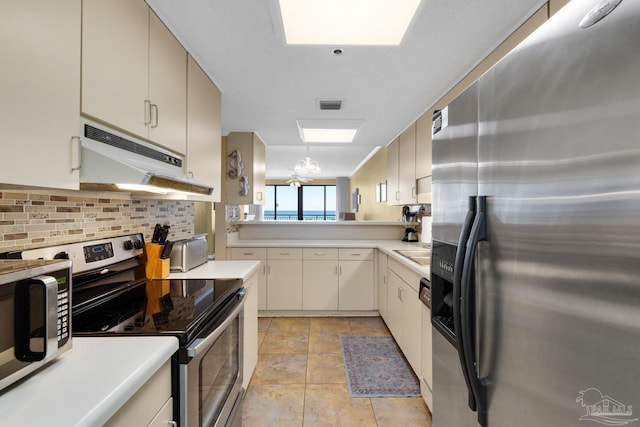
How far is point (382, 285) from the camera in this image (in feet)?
10.6

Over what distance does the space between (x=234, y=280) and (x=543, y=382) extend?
141 cm

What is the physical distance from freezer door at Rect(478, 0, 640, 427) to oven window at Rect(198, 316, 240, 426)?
3.15 feet

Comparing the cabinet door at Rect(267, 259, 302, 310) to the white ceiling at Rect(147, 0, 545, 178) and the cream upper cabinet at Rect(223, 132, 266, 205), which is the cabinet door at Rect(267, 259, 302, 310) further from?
the white ceiling at Rect(147, 0, 545, 178)

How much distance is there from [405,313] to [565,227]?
1.91 metres

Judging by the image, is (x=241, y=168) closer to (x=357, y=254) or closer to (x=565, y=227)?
(x=357, y=254)

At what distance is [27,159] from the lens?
781 millimetres

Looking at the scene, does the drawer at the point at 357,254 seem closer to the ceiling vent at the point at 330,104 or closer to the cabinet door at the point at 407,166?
the cabinet door at the point at 407,166

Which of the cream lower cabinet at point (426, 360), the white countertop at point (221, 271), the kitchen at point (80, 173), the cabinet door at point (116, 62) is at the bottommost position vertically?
the cream lower cabinet at point (426, 360)

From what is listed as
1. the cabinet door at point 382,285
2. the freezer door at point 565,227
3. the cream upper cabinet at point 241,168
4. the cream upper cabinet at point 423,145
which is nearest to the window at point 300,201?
the cream upper cabinet at point 241,168

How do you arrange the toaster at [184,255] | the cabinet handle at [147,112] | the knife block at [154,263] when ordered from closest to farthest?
the cabinet handle at [147,112]
the knife block at [154,263]
the toaster at [184,255]

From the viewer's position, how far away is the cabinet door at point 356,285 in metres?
3.42

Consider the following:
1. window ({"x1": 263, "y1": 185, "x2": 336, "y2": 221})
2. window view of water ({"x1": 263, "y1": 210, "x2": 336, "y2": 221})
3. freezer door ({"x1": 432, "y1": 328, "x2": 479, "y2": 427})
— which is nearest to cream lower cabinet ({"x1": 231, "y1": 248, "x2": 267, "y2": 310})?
freezer door ({"x1": 432, "y1": 328, "x2": 479, "y2": 427})

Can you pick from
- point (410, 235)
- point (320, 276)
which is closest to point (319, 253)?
point (320, 276)

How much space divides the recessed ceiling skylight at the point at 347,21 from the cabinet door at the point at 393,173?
1997mm
